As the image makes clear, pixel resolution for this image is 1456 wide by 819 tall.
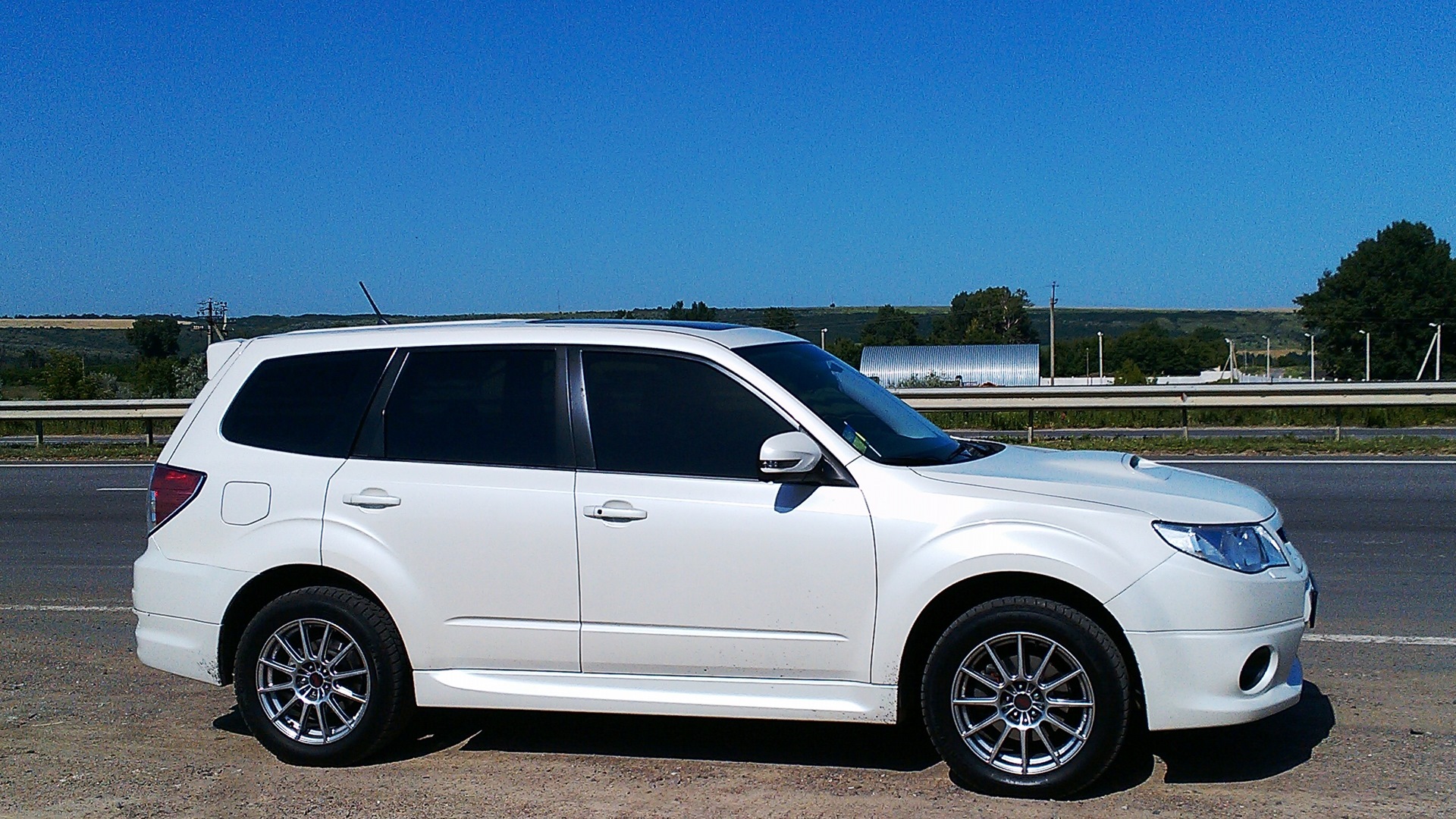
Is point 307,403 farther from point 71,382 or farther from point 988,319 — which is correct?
point 988,319

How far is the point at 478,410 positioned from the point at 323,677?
1268 millimetres

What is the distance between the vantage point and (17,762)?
5.32 m

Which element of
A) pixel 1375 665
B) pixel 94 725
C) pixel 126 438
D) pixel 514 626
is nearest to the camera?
pixel 514 626

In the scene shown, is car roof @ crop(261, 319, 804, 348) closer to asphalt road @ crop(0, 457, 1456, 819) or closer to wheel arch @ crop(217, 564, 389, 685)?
wheel arch @ crop(217, 564, 389, 685)

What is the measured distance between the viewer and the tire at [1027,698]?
4.52 metres

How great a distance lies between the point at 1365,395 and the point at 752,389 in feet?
58.7

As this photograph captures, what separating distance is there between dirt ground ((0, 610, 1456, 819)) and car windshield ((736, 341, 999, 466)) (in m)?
1.27

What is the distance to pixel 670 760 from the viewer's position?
5230mm

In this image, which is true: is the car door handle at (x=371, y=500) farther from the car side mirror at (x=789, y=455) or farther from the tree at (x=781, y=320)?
the tree at (x=781, y=320)

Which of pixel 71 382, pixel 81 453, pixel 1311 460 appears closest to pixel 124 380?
pixel 71 382

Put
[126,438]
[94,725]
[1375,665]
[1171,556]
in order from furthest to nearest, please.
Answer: [126,438] < [1375,665] < [94,725] < [1171,556]

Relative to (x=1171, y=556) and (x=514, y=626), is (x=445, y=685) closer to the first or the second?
(x=514, y=626)

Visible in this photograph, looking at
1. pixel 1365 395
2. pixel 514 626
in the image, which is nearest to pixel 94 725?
pixel 514 626

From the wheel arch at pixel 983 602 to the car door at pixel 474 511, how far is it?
1294 mm
